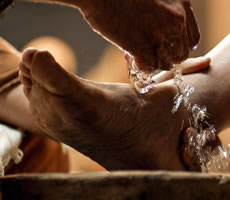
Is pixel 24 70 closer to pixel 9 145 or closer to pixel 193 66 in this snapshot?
pixel 9 145

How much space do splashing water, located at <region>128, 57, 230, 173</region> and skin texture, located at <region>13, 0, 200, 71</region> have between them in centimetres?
13

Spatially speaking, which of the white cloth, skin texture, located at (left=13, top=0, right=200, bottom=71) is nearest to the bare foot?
skin texture, located at (left=13, top=0, right=200, bottom=71)

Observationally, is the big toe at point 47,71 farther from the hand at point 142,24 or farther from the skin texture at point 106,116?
the hand at point 142,24

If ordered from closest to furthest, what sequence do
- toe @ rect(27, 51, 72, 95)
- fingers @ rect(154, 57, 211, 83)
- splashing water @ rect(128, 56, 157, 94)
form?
toe @ rect(27, 51, 72, 95), splashing water @ rect(128, 56, 157, 94), fingers @ rect(154, 57, 211, 83)

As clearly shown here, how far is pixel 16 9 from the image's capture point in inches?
141

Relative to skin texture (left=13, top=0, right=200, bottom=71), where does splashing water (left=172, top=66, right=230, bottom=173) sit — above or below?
below

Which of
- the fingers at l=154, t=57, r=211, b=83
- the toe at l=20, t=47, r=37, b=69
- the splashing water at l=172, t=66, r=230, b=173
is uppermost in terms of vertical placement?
the toe at l=20, t=47, r=37, b=69

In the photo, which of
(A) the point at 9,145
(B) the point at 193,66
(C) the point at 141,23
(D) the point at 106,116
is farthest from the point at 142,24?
(A) the point at 9,145

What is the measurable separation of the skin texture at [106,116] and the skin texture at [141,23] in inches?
4.1

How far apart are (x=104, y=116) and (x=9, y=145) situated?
34cm

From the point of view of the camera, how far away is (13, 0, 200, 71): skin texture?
0.80 m

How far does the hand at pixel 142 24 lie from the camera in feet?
2.64

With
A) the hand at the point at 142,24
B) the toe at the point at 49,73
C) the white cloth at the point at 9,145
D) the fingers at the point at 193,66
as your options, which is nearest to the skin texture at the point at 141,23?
the hand at the point at 142,24

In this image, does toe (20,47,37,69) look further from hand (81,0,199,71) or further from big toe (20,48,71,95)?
hand (81,0,199,71)
